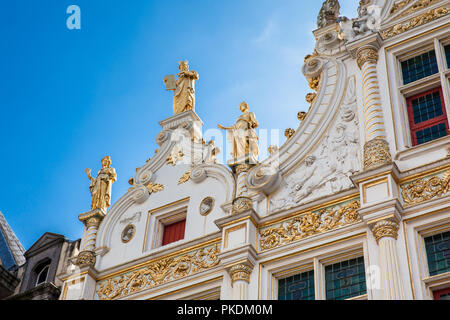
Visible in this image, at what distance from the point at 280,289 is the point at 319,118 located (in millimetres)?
4704

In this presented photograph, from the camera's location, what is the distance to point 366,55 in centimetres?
2139

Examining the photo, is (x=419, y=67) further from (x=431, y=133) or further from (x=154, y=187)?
(x=154, y=187)

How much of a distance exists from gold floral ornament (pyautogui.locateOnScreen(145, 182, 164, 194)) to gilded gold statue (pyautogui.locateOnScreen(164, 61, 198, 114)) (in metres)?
2.59

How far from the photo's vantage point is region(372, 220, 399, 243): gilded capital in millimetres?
17344

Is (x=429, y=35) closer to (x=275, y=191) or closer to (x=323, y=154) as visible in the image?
(x=323, y=154)

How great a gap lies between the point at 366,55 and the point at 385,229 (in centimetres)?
565

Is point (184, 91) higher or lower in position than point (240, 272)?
higher

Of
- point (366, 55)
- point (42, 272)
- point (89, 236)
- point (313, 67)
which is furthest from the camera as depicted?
point (42, 272)

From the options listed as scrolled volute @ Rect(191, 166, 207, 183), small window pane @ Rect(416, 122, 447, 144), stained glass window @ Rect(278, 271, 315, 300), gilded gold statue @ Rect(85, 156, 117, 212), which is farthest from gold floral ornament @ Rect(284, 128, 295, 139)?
gilded gold statue @ Rect(85, 156, 117, 212)

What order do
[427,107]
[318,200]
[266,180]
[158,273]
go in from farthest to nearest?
[158,273]
[266,180]
[427,107]
[318,200]

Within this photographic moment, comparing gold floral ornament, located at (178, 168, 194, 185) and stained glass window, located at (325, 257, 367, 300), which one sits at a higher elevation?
gold floral ornament, located at (178, 168, 194, 185)

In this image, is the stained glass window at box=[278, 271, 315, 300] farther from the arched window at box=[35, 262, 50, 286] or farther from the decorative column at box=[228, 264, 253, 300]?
the arched window at box=[35, 262, 50, 286]

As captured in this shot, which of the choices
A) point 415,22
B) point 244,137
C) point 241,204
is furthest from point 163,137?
point 415,22
